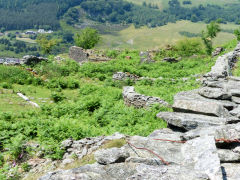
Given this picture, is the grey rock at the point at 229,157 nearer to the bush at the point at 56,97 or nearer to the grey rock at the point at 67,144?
the grey rock at the point at 67,144

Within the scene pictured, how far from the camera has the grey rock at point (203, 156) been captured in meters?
4.45

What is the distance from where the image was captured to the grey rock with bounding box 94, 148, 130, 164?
558cm

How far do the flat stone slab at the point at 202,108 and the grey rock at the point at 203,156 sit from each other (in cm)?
251

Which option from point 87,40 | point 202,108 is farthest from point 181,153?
point 87,40

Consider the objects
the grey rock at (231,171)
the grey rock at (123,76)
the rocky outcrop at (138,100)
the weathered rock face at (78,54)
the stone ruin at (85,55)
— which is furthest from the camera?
the weathered rock face at (78,54)

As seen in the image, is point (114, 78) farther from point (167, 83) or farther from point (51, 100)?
point (51, 100)

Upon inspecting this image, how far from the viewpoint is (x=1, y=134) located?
31.9 feet

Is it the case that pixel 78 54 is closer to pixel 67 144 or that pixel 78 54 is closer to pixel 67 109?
pixel 67 109

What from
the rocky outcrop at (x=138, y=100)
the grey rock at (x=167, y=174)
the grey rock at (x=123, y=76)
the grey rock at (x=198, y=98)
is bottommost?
the grey rock at (x=123, y=76)

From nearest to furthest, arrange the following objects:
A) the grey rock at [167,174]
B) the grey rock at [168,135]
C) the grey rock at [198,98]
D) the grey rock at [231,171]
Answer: the grey rock at [167,174] < the grey rock at [231,171] < the grey rock at [168,135] < the grey rock at [198,98]

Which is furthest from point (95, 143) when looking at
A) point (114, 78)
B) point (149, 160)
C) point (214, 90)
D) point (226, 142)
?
point (114, 78)

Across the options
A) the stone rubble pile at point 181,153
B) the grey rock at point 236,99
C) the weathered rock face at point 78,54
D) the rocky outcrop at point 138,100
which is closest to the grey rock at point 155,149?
the stone rubble pile at point 181,153

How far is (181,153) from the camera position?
622 centimetres

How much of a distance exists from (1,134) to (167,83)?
50.3 feet
